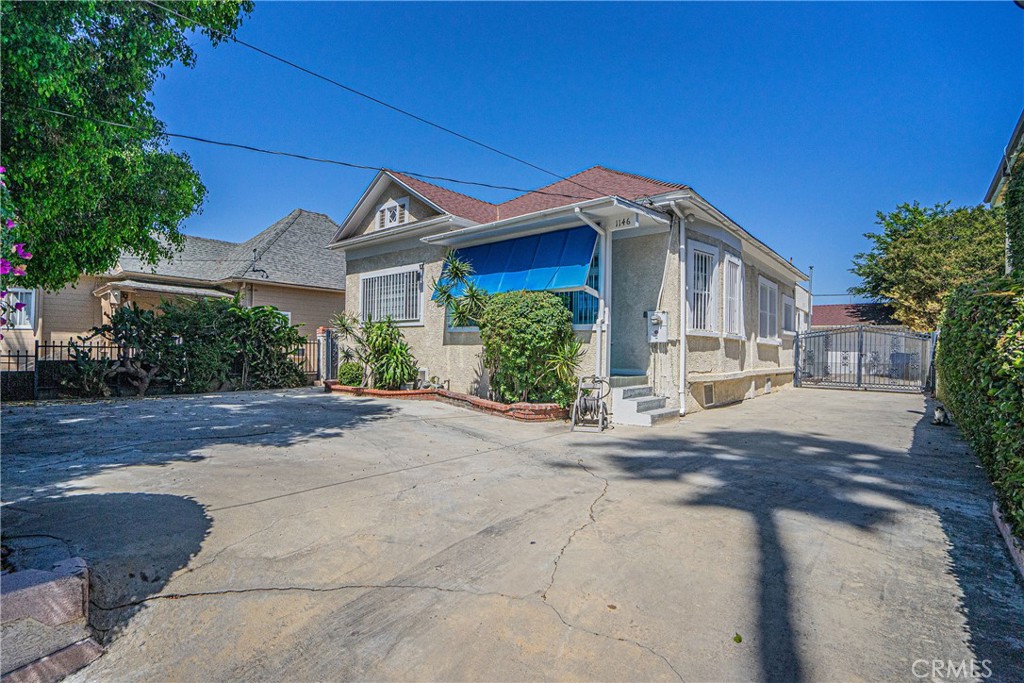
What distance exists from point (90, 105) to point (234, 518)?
748 centimetres

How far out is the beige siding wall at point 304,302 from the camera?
751 inches

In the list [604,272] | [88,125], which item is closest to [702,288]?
[604,272]

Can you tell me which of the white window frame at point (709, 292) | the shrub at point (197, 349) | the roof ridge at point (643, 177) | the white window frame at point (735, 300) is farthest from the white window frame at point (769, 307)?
the shrub at point (197, 349)

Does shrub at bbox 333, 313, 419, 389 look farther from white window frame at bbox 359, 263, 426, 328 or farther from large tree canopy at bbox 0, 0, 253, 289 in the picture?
large tree canopy at bbox 0, 0, 253, 289

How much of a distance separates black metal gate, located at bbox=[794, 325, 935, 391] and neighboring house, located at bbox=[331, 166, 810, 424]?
447 centimetres

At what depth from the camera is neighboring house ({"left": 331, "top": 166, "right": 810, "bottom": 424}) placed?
33.1ft

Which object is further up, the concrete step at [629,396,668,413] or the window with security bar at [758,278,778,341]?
the window with security bar at [758,278,778,341]

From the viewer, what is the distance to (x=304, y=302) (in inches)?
795

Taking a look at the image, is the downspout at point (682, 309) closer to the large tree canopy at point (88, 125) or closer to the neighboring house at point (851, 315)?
the large tree canopy at point (88, 125)

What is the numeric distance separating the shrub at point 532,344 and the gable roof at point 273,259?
11958 millimetres

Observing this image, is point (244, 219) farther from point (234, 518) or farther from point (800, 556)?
point (800, 556)

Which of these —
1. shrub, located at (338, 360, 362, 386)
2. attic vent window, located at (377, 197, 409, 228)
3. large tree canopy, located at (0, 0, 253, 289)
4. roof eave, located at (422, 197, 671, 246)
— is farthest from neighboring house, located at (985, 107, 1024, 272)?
shrub, located at (338, 360, 362, 386)

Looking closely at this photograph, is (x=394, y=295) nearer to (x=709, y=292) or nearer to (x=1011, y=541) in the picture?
(x=709, y=292)

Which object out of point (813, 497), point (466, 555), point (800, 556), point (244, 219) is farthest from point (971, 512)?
point (244, 219)
